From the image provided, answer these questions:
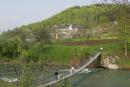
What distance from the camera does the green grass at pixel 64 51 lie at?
63.5 m

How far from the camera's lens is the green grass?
63.5 meters

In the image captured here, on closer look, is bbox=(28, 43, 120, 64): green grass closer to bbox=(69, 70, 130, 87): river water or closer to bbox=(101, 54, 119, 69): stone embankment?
bbox=(101, 54, 119, 69): stone embankment

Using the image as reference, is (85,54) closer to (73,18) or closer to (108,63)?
(108,63)

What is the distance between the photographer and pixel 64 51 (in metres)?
66.7

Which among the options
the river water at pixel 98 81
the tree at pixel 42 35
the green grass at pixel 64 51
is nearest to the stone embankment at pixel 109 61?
the green grass at pixel 64 51

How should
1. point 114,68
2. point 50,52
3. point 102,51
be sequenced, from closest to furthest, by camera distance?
point 114,68, point 102,51, point 50,52

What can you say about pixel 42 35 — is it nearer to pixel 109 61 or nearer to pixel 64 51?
pixel 64 51

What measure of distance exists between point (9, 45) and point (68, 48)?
10952 mm

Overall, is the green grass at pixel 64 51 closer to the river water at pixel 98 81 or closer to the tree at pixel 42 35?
the tree at pixel 42 35

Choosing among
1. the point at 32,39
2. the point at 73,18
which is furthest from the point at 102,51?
the point at 73,18

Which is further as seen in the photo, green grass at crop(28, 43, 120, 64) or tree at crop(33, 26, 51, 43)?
tree at crop(33, 26, 51, 43)

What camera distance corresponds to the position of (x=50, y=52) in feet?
219

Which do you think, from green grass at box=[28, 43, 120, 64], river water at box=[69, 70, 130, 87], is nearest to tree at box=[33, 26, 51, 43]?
green grass at box=[28, 43, 120, 64]

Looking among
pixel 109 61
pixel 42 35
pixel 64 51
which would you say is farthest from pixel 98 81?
pixel 42 35
